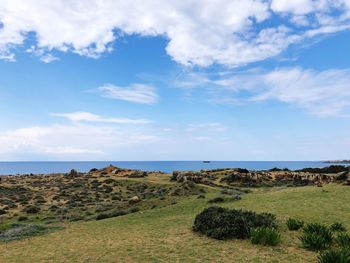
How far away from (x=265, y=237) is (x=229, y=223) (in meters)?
2.66

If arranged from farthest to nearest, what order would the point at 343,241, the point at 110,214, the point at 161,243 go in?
1. the point at 110,214
2. the point at 161,243
3. the point at 343,241

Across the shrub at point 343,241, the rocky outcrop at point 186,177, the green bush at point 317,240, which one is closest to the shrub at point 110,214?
the green bush at point 317,240

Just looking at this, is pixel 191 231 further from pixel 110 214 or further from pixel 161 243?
pixel 110 214

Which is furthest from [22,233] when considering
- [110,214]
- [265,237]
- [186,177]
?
[186,177]

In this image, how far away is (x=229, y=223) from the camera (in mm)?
18734

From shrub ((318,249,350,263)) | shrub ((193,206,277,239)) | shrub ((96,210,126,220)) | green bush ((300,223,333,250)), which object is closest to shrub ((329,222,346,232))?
green bush ((300,223,333,250))

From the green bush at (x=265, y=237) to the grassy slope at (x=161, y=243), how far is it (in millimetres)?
388

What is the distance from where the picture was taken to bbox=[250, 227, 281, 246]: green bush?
53.4ft

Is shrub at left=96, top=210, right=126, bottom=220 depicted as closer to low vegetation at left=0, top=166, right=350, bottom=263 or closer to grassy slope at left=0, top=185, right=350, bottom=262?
low vegetation at left=0, top=166, right=350, bottom=263

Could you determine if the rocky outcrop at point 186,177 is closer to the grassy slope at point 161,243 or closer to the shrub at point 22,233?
the grassy slope at point 161,243

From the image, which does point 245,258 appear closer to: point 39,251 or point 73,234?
point 39,251

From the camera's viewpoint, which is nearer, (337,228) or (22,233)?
(337,228)

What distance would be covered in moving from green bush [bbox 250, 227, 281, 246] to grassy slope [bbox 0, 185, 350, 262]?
0.39 metres

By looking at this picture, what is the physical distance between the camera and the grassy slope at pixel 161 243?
14938 millimetres
